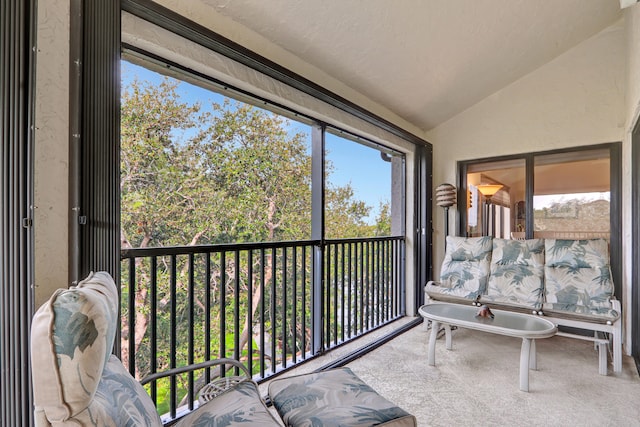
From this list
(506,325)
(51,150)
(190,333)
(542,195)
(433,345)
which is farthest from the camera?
(542,195)

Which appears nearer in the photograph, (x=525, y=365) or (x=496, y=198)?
(x=525, y=365)

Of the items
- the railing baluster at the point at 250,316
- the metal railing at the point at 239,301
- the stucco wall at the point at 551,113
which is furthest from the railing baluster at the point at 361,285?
the railing baluster at the point at 250,316

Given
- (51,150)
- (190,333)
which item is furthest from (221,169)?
(51,150)

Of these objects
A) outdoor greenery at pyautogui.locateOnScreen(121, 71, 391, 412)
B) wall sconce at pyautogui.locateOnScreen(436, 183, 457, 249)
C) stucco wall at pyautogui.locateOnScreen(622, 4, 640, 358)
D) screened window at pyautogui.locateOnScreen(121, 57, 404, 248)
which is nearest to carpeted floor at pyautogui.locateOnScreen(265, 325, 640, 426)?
stucco wall at pyautogui.locateOnScreen(622, 4, 640, 358)

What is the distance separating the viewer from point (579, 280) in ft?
9.74

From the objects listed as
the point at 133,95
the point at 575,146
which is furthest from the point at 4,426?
the point at 575,146

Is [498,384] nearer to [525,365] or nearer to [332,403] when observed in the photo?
[525,365]

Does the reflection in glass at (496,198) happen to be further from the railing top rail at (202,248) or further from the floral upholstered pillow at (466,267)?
the railing top rail at (202,248)

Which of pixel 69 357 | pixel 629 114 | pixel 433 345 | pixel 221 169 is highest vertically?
pixel 629 114

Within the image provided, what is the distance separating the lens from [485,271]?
347 centimetres

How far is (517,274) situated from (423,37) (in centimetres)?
253

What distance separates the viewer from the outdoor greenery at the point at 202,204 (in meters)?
2.11

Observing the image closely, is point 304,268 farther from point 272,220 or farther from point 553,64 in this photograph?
point 553,64

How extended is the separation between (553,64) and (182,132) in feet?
13.3
